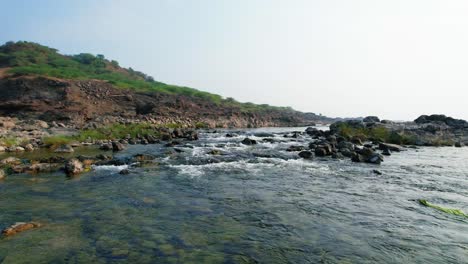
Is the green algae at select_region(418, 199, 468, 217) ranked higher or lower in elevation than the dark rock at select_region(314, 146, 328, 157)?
lower

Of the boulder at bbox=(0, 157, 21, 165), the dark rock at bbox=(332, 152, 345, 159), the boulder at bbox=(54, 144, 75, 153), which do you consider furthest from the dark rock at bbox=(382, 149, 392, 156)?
the boulder at bbox=(0, 157, 21, 165)

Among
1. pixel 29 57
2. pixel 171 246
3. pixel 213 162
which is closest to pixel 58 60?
pixel 29 57

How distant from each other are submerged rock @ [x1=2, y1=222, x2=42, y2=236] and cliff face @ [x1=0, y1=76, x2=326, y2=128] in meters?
30.3

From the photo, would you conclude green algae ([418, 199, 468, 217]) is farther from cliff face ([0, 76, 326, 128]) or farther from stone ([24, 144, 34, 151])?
cliff face ([0, 76, 326, 128])

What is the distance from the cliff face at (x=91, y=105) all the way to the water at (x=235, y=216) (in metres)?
27.0

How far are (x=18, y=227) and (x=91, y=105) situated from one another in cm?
4183

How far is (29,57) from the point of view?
6312 cm

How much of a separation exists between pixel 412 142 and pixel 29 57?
73.5 meters

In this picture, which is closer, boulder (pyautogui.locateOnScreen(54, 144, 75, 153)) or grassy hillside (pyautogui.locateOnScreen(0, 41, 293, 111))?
boulder (pyautogui.locateOnScreen(54, 144, 75, 153))

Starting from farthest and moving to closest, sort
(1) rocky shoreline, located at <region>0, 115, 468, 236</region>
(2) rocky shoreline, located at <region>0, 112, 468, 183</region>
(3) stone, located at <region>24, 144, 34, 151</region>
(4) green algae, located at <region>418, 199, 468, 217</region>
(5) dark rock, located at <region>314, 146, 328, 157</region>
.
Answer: (5) dark rock, located at <region>314, 146, 328, 157</region> → (3) stone, located at <region>24, 144, 34, 151</region> → (2) rocky shoreline, located at <region>0, 112, 468, 183</region> → (1) rocky shoreline, located at <region>0, 115, 468, 236</region> → (4) green algae, located at <region>418, 199, 468, 217</region>

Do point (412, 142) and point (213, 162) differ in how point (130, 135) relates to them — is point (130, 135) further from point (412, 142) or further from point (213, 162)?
point (412, 142)

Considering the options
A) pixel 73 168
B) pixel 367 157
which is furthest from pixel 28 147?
pixel 367 157

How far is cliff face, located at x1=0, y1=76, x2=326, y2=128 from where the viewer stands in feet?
133

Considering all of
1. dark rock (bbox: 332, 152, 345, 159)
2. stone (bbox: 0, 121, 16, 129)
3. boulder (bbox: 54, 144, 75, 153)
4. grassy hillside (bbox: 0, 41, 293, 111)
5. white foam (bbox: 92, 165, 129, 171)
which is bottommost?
white foam (bbox: 92, 165, 129, 171)
